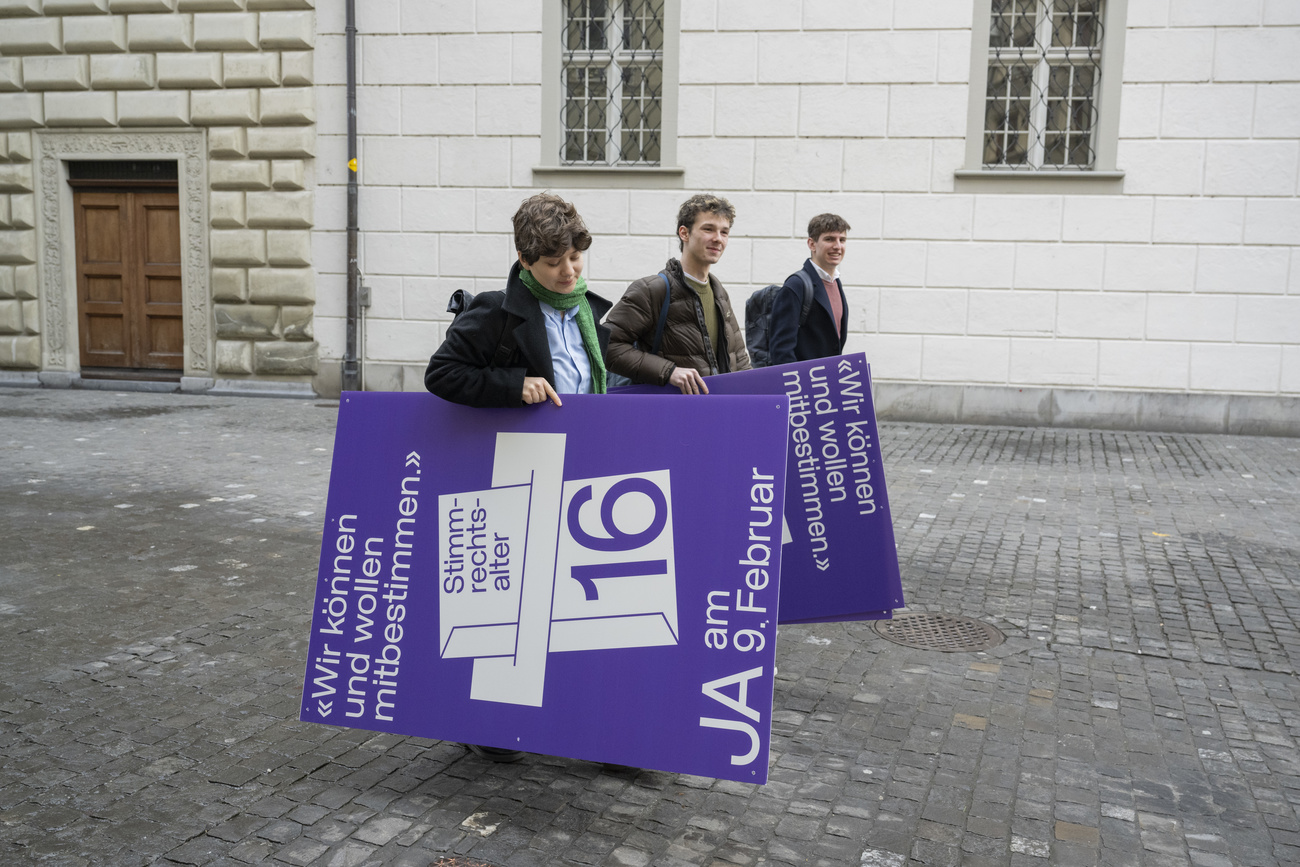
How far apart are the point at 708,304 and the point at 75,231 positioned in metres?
12.1

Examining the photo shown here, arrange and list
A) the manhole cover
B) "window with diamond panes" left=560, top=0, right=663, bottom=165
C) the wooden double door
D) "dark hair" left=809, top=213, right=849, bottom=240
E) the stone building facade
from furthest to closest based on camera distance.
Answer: the wooden double door
"window with diamond panes" left=560, top=0, right=663, bottom=165
the stone building facade
"dark hair" left=809, top=213, right=849, bottom=240
the manhole cover

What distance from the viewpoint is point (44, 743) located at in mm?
3389

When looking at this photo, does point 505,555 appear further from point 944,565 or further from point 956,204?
point 956,204

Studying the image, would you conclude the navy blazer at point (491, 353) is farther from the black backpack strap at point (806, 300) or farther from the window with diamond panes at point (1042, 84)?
the window with diamond panes at point (1042, 84)

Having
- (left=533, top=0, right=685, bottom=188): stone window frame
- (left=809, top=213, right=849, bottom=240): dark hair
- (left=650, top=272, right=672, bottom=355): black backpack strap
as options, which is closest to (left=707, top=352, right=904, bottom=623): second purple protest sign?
(left=650, top=272, right=672, bottom=355): black backpack strap

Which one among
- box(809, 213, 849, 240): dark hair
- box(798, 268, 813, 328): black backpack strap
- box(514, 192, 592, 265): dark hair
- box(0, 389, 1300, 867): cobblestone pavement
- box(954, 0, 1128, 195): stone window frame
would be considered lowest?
box(0, 389, 1300, 867): cobblestone pavement

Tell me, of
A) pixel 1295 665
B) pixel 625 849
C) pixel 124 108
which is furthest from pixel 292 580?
pixel 124 108

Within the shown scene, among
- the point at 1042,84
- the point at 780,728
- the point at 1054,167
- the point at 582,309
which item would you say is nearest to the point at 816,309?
the point at 582,309

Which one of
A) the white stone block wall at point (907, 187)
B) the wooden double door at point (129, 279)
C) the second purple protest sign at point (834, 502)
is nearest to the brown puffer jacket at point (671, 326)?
the second purple protest sign at point (834, 502)

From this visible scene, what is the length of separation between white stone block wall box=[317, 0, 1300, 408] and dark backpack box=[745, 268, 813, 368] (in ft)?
17.3

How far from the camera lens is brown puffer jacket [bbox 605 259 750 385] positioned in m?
4.15

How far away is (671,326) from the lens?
421 centimetres

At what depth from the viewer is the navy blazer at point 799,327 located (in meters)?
5.14

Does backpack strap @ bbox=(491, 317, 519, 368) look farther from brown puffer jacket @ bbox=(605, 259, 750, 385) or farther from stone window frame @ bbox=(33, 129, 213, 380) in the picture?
stone window frame @ bbox=(33, 129, 213, 380)
